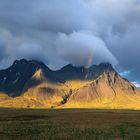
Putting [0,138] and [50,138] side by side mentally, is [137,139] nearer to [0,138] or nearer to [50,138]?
[50,138]

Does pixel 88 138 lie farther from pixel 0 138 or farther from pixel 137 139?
pixel 0 138

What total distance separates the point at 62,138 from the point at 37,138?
9.90 ft

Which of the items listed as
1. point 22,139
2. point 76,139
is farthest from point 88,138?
point 22,139

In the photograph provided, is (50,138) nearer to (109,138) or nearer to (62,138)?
(62,138)

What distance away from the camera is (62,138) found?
4022 centimetres

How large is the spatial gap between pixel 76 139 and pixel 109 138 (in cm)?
420

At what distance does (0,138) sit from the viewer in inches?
1544

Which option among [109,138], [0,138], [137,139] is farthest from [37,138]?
[137,139]

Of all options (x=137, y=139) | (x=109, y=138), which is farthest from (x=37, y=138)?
(x=137, y=139)

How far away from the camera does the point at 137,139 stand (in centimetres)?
3959

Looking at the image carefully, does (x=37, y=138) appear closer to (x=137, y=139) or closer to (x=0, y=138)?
(x=0, y=138)

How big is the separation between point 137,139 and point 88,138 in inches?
229

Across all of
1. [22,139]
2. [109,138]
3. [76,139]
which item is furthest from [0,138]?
[109,138]

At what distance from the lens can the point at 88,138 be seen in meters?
40.0
